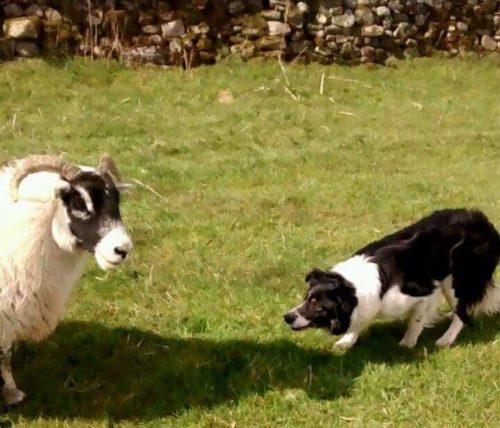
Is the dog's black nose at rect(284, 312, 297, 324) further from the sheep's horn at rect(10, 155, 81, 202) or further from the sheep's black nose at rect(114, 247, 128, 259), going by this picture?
the sheep's horn at rect(10, 155, 81, 202)

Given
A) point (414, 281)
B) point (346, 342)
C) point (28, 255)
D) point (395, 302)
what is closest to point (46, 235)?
point (28, 255)

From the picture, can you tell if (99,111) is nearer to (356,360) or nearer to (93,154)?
(93,154)

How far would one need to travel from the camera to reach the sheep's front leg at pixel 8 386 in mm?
5211

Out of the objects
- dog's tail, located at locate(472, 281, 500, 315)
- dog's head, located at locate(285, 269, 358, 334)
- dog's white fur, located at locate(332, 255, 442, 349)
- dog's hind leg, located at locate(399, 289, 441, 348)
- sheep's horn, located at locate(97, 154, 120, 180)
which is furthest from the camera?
dog's tail, located at locate(472, 281, 500, 315)

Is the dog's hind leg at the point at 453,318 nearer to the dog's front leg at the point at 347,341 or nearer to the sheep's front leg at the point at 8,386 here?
the dog's front leg at the point at 347,341

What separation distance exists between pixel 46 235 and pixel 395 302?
2290 mm

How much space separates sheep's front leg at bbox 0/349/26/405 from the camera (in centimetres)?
521

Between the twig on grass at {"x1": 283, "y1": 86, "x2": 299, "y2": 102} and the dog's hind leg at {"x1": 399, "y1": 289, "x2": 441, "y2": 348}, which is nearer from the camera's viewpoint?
the dog's hind leg at {"x1": 399, "y1": 289, "x2": 441, "y2": 348}

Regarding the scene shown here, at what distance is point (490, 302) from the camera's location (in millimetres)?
6277

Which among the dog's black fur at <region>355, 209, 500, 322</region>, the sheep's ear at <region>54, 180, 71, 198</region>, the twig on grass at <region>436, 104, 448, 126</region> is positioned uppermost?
the sheep's ear at <region>54, 180, 71, 198</region>

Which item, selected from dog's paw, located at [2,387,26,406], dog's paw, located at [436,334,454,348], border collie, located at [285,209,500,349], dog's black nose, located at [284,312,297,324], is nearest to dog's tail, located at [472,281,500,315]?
border collie, located at [285,209,500,349]

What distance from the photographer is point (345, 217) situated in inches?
338

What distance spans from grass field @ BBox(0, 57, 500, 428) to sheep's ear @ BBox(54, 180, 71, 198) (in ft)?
4.19

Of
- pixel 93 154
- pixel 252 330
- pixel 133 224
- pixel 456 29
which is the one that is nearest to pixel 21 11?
pixel 93 154
